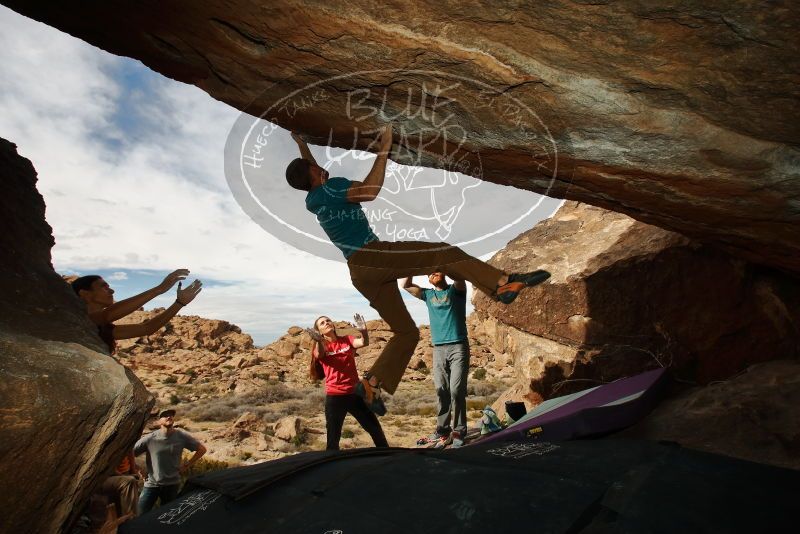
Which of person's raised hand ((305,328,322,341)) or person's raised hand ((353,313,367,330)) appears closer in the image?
person's raised hand ((353,313,367,330))

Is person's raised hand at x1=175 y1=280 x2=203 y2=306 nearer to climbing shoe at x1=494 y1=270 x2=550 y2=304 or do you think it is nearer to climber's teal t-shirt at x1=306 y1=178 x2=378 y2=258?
climber's teal t-shirt at x1=306 y1=178 x2=378 y2=258

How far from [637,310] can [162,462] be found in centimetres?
661

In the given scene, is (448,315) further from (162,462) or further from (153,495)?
(153,495)

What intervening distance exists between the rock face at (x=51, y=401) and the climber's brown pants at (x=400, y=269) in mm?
1867

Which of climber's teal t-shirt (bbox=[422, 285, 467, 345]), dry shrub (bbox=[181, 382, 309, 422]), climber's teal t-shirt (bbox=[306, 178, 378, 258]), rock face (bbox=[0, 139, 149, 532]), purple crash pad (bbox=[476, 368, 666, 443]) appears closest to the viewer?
rock face (bbox=[0, 139, 149, 532])

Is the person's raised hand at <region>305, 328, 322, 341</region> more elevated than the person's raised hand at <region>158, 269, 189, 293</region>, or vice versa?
the person's raised hand at <region>158, 269, 189, 293</region>

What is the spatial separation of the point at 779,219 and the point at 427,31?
3193 millimetres

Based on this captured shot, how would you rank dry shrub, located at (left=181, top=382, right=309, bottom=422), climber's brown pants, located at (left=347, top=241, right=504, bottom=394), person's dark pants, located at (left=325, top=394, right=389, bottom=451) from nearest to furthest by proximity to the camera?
climber's brown pants, located at (left=347, top=241, right=504, bottom=394) < person's dark pants, located at (left=325, top=394, right=389, bottom=451) < dry shrub, located at (left=181, top=382, right=309, bottom=422)

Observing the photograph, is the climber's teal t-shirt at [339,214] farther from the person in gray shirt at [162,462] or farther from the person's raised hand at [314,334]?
the person in gray shirt at [162,462]

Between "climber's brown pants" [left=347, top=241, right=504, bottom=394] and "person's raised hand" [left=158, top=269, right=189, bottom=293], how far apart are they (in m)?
1.83

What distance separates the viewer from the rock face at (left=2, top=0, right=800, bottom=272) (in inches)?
95.5

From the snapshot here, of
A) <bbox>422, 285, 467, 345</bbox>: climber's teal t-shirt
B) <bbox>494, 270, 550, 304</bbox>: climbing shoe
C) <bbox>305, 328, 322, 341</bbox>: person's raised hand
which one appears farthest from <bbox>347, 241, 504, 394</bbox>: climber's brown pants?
<bbox>422, 285, 467, 345</bbox>: climber's teal t-shirt

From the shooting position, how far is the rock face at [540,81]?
2.43 metres

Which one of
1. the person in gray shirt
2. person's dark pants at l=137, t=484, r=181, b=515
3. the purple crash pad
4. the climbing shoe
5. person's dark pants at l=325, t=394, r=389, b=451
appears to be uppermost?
the climbing shoe
